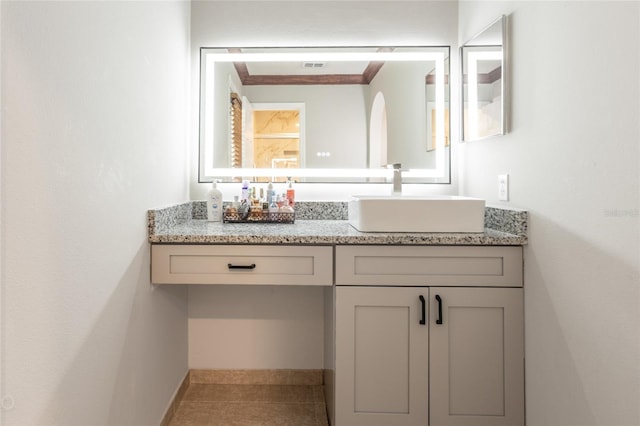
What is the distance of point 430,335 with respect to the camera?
154cm

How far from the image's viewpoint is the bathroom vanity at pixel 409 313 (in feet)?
5.01

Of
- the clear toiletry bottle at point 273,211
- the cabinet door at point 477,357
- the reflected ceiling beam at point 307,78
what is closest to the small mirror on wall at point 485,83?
the reflected ceiling beam at point 307,78

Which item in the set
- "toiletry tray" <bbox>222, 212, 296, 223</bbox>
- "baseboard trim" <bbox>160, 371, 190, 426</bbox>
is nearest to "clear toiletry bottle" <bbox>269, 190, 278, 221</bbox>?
"toiletry tray" <bbox>222, 212, 296, 223</bbox>

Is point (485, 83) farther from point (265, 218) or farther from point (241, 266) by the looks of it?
point (241, 266)

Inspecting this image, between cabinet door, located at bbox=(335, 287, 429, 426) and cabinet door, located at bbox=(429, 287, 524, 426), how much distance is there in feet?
0.16

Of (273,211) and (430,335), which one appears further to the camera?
(273,211)

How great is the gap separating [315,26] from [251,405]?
6.49 feet
